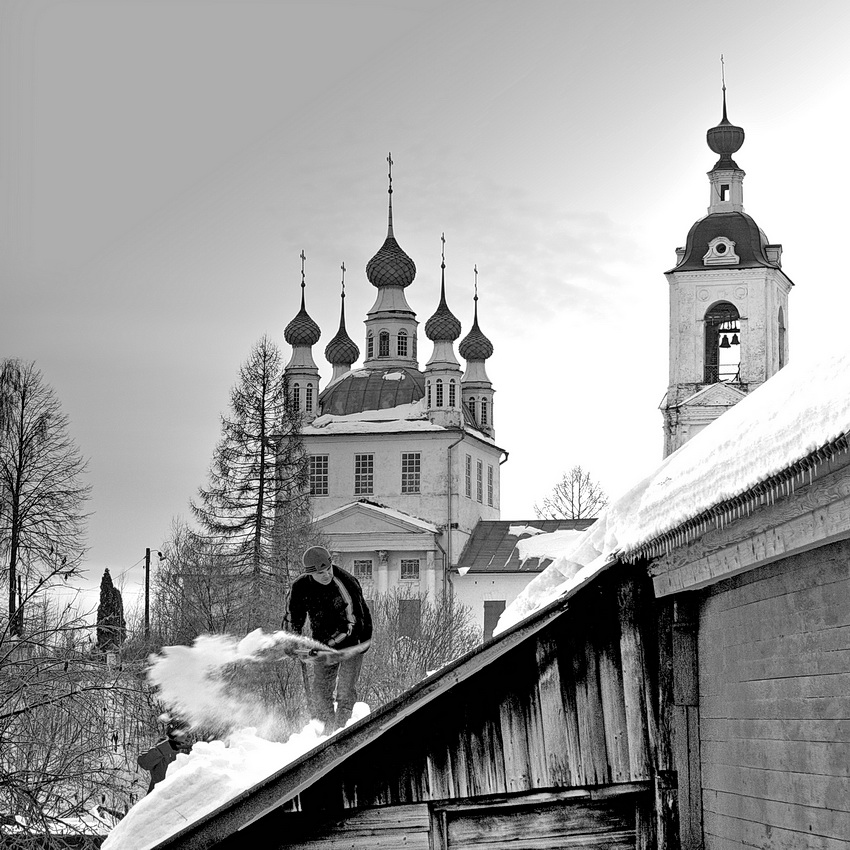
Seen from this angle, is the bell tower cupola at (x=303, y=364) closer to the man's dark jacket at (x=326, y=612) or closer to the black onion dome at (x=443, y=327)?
→ the black onion dome at (x=443, y=327)

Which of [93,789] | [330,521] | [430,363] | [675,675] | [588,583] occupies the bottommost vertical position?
[93,789]

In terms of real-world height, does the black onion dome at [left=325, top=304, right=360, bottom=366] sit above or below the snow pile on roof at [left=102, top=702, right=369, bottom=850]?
above

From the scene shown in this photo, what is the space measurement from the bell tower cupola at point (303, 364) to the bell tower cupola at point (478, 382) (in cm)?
788

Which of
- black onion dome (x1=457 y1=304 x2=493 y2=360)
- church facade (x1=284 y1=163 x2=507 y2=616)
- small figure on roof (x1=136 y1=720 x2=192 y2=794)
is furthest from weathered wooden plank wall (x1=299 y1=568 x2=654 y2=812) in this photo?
black onion dome (x1=457 y1=304 x2=493 y2=360)

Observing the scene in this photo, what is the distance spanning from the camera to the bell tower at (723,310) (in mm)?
57281

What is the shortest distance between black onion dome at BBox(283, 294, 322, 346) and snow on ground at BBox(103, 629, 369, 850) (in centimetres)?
6562

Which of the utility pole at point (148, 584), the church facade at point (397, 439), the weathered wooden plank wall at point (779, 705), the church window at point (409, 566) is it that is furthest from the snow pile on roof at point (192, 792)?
the church window at point (409, 566)

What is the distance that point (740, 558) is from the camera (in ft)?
18.2

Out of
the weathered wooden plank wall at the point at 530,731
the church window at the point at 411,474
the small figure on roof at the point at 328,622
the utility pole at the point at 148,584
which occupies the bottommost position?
the weathered wooden plank wall at the point at 530,731

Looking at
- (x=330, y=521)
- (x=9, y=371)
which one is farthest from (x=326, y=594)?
(x=330, y=521)

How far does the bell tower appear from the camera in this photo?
57281mm

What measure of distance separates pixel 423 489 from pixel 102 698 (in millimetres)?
56833

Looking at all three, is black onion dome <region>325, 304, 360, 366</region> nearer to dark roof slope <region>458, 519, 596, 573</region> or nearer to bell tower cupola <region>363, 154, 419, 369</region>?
bell tower cupola <region>363, 154, 419, 369</region>

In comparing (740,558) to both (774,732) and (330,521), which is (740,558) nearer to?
(774,732)
